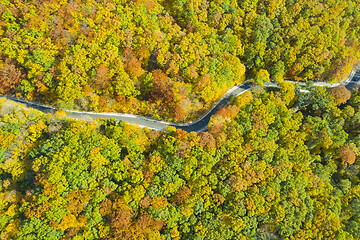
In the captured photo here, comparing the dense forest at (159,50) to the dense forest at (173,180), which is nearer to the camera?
the dense forest at (173,180)

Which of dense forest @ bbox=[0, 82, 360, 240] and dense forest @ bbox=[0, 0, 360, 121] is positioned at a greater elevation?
dense forest @ bbox=[0, 0, 360, 121]

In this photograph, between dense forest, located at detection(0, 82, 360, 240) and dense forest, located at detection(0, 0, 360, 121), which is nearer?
dense forest, located at detection(0, 82, 360, 240)

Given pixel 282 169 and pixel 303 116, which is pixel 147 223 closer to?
pixel 282 169

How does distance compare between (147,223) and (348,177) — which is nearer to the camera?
(147,223)

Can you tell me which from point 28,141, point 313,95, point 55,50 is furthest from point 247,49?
point 28,141

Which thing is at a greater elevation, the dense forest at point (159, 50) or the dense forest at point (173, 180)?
the dense forest at point (159, 50)
